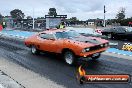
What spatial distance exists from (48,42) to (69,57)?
1.75 meters

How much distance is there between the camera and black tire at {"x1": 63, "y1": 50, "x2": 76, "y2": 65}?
37.6 feet

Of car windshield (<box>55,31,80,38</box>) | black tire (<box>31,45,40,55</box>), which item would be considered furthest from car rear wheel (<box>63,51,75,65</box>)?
black tire (<box>31,45,40,55</box>)

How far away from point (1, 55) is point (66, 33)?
461cm

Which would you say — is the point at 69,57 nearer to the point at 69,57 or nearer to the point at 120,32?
the point at 69,57

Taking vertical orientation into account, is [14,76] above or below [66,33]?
below

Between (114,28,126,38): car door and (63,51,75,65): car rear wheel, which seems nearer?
(63,51,75,65): car rear wheel

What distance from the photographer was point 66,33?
1274 centimetres

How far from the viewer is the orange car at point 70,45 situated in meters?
11.1

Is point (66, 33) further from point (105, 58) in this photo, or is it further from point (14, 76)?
point (14, 76)

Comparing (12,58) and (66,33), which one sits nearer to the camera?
(66,33)

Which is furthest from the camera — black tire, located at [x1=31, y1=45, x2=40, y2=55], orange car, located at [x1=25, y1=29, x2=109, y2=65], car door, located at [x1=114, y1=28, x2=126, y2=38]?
car door, located at [x1=114, y1=28, x2=126, y2=38]

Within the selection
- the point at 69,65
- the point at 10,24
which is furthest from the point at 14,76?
the point at 10,24

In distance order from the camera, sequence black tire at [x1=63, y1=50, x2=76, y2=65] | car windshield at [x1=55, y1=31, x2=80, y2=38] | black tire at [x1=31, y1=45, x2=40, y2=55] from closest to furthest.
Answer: black tire at [x1=63, y1=50, x2=76, y2=65] < car windshield at [x1=55, y1=31, x2=80, y2=38] < black tire at [x1=31, y1=45, x2=40, y2=55]

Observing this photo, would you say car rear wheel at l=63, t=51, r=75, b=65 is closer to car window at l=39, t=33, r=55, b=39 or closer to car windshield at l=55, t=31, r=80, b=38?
car windshield at l=55, t=31, r=80, b=38
